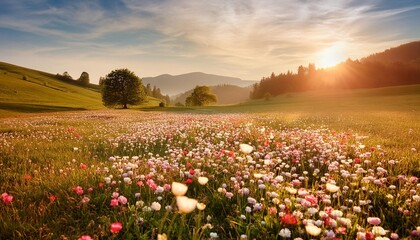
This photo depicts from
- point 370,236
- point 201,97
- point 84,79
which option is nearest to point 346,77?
point 201,97

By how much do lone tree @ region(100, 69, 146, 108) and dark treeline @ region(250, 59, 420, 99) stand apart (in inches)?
2389

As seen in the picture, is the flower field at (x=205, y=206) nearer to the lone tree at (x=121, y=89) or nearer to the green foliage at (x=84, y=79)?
the lone tree at (x=121, y=89)

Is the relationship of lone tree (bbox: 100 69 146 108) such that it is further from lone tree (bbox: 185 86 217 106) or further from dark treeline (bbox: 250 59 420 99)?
dark treeline (bbox: 250 59 420 99)

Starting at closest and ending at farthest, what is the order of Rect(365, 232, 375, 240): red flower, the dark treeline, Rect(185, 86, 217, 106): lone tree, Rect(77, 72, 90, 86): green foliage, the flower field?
1. Rect(365, 232, 375, 240): red flower
2. the flower field
3. the dark treeline
4. Rect(185, 86, 217, 106): lone tree
5. Rect(77, 72, 90, 86): green foliage

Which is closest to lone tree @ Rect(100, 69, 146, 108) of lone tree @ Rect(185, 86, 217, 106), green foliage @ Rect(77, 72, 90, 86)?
lone tree @ Rect(185, 86, 217, 106)

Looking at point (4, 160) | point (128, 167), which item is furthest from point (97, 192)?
point (4, 160)

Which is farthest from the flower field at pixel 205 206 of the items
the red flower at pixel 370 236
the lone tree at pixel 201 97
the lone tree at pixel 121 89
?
the lone tree at pixel 201 97

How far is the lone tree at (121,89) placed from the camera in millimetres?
67438

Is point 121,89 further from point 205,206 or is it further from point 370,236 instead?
point 370,236

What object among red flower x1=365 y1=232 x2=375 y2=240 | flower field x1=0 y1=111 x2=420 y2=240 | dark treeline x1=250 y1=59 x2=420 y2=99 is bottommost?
flower field x1=0 y1=111 x2=420 y2=240

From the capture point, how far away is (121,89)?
6844 cm

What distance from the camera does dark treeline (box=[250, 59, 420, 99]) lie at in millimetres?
95438

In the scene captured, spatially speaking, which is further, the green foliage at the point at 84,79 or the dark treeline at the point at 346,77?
the green foliage at the point at 84,79

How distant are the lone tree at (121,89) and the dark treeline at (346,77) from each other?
60.7 m
